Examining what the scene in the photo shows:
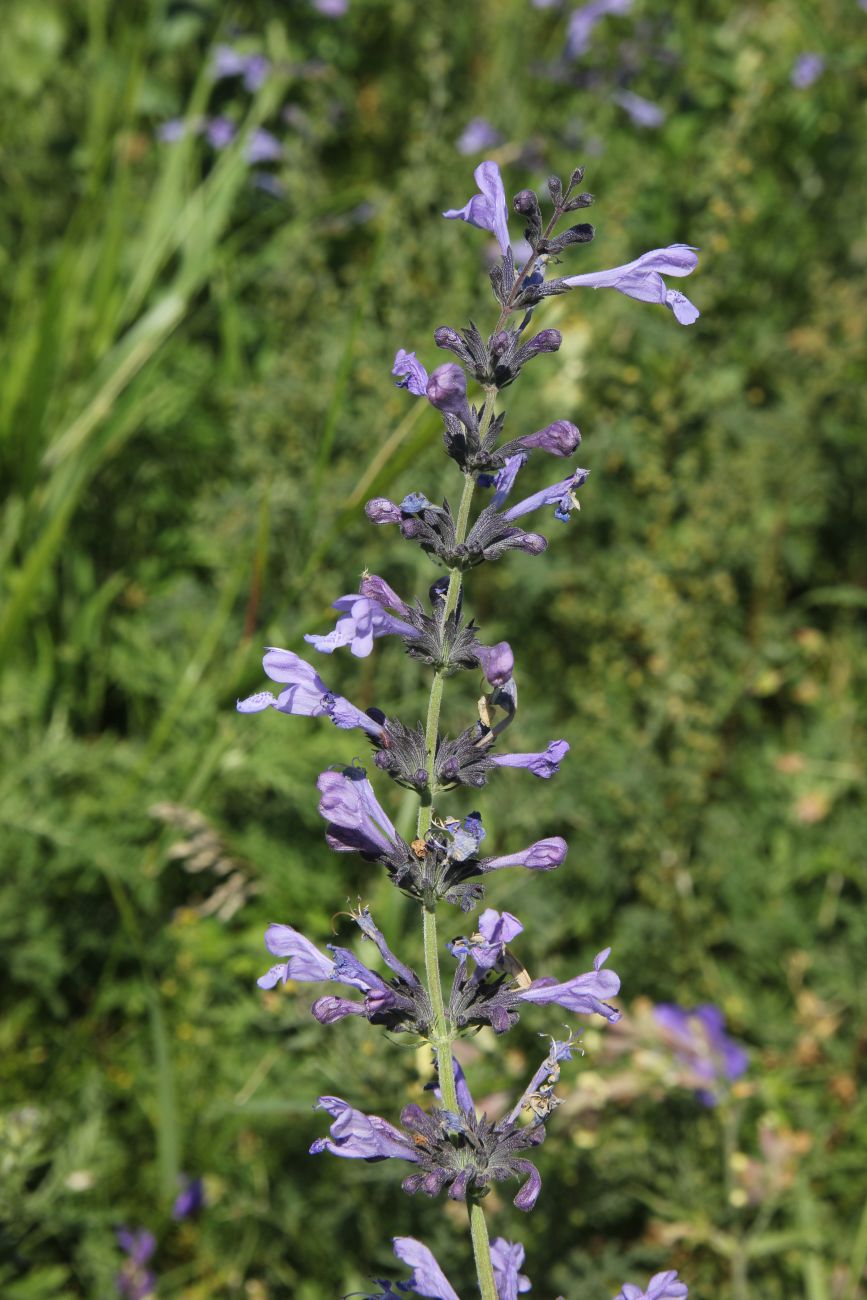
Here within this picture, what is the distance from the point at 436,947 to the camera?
1.63 meters

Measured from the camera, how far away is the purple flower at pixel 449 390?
5.25 ft

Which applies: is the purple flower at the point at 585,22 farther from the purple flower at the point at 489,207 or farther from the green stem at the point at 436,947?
the green stem at the point at 436,947

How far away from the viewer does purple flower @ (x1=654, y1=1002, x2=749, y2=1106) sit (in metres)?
3.20

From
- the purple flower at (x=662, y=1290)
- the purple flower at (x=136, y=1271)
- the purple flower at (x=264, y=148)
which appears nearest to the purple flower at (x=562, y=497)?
the purple flower at (x=662, y=1290)

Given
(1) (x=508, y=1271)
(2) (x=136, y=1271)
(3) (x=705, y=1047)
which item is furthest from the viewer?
(3) (x=705, y=1047)

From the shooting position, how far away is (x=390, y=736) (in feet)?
5.70

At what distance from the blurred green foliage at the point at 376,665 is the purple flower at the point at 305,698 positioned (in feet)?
4.03

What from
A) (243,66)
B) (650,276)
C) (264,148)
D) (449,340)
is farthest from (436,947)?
(243,66)

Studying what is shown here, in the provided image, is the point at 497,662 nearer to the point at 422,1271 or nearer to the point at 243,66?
the point at 422,1271

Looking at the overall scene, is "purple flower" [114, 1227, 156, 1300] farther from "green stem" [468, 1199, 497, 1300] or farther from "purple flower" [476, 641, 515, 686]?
"purple flower" [476, 641, 515, 686]

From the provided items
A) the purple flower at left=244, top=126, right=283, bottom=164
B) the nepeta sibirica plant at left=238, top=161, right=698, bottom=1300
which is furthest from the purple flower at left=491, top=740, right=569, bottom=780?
the purple flower at left=244, top=126, right=283, bottom=164

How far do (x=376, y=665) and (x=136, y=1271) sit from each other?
195 centimetres

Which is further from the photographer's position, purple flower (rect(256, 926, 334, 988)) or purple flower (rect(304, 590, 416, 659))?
purple flower (rect(256, 926, 334, 988))

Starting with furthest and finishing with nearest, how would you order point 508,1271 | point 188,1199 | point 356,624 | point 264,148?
point 264,148
point 188,1199
point 508,1271
point 356,624
